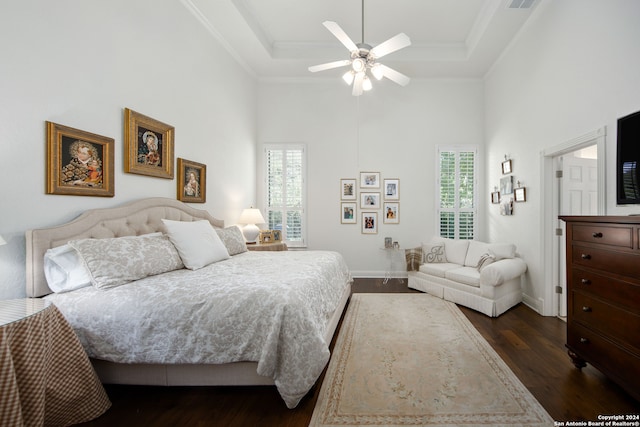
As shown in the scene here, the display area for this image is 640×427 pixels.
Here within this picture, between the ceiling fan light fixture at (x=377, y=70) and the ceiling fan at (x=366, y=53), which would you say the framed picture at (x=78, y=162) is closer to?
the ceiling fan at (x=366, y=53)

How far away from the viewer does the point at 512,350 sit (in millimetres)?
2582

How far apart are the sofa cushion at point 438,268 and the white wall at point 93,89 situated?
10.9 ft

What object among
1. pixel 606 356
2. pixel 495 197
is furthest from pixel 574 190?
pixel 606 356

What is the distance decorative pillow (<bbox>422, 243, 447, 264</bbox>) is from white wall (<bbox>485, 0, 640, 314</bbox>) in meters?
1.00

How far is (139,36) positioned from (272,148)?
2893 mm

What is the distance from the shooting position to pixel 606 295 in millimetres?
1909

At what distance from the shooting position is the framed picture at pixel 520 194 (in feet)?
12.8

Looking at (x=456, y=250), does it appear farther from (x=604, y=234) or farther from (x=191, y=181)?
(x=191, y=181)

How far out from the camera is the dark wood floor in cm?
173

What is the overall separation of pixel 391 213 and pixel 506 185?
1.87m

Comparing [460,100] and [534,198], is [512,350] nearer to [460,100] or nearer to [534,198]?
[534,198]

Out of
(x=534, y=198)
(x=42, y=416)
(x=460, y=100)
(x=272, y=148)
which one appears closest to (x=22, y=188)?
(x=42, y=416)

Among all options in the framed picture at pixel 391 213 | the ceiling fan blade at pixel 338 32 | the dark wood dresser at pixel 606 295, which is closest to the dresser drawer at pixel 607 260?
the dark wood dresser at pixel 606 295

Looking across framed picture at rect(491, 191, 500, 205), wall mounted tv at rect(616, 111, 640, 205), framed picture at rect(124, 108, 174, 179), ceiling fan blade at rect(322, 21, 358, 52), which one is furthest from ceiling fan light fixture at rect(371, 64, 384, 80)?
framed picture at rect(491, 191, 500, 205)
